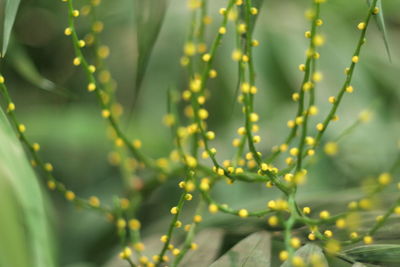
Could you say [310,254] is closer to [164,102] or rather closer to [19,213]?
[19,213]

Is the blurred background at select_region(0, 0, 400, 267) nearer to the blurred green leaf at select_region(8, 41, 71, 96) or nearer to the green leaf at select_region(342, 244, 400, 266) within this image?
the blurred green leaf at select_region(8, 41, 71, 96)

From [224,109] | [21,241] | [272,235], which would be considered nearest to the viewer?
[21,241]

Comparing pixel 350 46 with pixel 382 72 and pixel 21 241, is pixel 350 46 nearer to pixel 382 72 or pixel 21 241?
pixel 382 72

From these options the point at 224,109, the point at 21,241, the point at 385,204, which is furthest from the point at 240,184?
the point at 21,241

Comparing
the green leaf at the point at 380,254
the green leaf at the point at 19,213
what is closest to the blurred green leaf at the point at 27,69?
the green leaf at the point at 19,213

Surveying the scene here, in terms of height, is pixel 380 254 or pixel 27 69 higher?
pixel 27 69

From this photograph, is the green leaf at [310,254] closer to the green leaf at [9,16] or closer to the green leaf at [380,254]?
the green leaf at [380,254]

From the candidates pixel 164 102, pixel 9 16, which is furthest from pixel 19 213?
pixel 164 102
